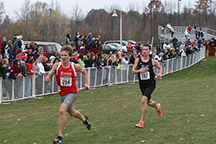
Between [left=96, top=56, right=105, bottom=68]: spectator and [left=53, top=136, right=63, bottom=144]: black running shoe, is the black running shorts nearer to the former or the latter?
[left=53, top=136, right=63, bottom=144]: black running shoe

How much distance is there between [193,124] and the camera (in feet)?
29.0

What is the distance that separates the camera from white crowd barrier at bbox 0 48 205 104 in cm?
1418

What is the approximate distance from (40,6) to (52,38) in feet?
40.2

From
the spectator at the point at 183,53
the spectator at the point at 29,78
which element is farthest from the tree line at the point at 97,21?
the spectator at the point at 29,78

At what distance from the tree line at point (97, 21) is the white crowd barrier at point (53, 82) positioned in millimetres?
29719

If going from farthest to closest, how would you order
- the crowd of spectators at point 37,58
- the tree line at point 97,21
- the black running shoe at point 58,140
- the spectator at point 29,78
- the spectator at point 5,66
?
the tree line at point 97,21, the spectator at point 29,78, the crowd of spectators at point 37,58, the spectator at point 5,66, the black running shoe at point 58,140

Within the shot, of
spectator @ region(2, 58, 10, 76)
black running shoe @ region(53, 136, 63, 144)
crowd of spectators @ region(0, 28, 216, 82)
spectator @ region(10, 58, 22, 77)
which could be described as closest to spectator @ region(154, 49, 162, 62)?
crowd of spectators @ region(0, 28, 216, 82)

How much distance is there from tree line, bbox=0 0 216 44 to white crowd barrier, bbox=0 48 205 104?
29719 millimetres

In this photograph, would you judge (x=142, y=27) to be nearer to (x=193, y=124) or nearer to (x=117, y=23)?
(x=117, y=23)

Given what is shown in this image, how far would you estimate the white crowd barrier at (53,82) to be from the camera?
46.5ft

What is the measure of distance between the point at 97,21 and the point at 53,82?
6704 centimetres

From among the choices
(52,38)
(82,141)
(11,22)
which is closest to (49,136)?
(82,141)

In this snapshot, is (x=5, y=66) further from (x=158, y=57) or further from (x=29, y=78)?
(x=158, y=57)

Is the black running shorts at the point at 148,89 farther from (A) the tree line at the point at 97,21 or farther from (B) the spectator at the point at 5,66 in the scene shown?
(A) the tree line at the point at 97,21
